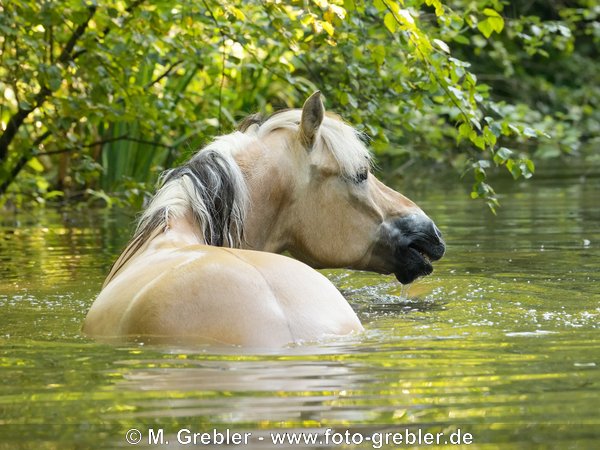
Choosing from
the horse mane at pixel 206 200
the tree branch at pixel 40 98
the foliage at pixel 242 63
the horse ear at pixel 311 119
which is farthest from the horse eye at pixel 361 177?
the tree branch at pixel 40 98

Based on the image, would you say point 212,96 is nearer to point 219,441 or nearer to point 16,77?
point 16,77

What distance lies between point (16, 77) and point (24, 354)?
3.87 metres

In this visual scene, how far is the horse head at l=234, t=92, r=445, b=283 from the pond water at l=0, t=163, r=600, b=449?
0.94 ft

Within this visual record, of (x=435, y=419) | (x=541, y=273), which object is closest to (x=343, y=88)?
(x=541, y=273)

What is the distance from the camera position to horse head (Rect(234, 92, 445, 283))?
5145mm

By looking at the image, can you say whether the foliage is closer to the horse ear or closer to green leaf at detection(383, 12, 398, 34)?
green leaf at detection(383, 12, 398, 34)

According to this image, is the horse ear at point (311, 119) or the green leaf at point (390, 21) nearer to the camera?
the horse ear at point (311, 119)

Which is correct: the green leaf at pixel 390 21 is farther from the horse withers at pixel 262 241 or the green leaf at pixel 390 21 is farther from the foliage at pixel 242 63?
the horse withers at pixel 262 241

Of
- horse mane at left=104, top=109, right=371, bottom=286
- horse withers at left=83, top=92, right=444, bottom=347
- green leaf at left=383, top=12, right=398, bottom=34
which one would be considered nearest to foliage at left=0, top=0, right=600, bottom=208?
green leaf at left=383, top=12, right=398, bottom=34

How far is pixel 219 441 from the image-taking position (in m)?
2.70

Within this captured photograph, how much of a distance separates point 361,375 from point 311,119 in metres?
1.91

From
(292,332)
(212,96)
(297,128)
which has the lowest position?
(212,96)

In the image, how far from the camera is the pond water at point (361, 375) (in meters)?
2.82

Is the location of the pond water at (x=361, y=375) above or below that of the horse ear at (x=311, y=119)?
below
